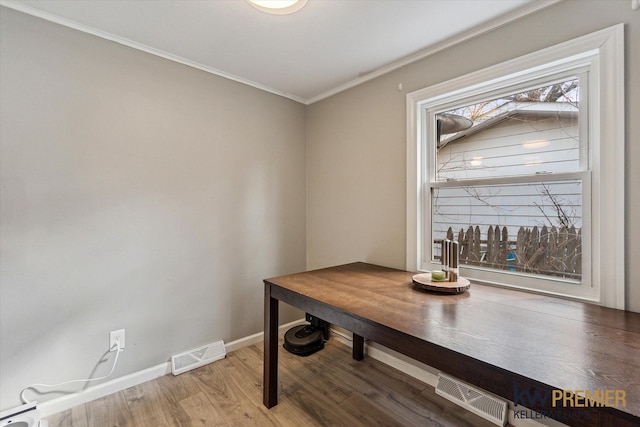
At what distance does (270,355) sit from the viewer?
5.52 ft

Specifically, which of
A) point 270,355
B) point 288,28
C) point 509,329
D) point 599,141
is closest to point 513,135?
point 599,141

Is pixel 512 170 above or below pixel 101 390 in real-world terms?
above

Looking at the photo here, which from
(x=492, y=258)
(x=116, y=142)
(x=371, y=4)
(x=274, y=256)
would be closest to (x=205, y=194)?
(x=116, y=142)

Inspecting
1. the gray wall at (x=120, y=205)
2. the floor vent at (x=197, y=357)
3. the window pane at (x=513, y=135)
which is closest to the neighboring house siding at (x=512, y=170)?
the window pane at (x=513, y=135)

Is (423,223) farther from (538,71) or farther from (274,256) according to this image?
(274,256)

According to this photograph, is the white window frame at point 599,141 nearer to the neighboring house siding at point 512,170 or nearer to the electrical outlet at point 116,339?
the neighboring house siding at point 512,170

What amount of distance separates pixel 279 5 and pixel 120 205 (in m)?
1.52

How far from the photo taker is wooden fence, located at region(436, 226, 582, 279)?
1497 mm

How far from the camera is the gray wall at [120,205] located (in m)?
1.53

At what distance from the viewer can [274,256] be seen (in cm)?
263

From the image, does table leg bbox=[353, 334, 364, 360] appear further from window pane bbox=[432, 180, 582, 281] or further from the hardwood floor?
window pane bbox=[432, 180, 582, 281]

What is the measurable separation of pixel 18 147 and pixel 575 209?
9.75 ft

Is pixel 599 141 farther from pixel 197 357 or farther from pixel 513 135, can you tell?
pixel 197 357

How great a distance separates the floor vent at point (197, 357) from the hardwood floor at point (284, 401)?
0.04m
